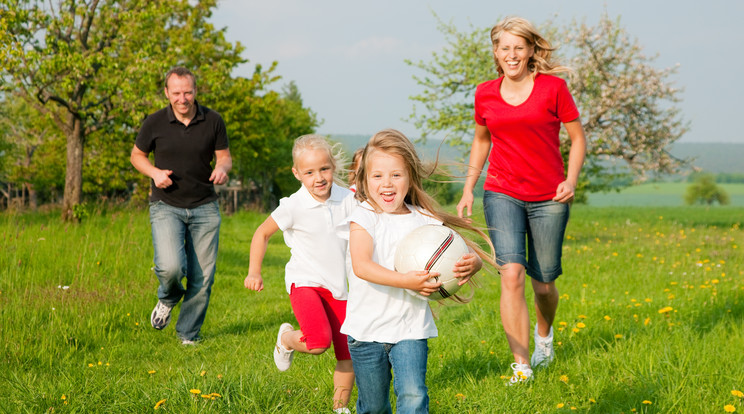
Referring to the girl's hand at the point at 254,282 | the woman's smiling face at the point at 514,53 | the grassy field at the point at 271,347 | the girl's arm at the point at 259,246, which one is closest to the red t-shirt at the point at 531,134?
the woman's smiling face at the point at 514,53

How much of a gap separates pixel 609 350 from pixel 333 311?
2181 mm

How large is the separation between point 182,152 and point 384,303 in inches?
136

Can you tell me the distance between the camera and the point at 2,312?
19.3 feet

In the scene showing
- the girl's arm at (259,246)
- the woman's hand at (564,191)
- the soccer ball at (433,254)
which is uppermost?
the woman's hand at (564,191)

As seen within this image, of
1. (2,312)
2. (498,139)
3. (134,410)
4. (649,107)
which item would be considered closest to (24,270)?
(2,312)

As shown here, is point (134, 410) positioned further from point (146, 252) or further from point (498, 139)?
point (146, 252)

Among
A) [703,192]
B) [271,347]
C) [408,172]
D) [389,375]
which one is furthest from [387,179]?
[703,192]

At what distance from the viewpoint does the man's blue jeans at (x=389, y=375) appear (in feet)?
9.87

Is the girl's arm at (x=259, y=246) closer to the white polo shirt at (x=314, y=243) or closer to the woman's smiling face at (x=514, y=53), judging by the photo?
the white polo shirt at (x=314, y=243)

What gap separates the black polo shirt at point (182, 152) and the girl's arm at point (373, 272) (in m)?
3.16

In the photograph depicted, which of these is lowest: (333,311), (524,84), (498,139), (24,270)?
(24,270)

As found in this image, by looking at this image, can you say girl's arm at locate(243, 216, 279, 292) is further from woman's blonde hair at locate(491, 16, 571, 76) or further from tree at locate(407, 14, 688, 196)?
tree at locate(407, 14, 688, 196)

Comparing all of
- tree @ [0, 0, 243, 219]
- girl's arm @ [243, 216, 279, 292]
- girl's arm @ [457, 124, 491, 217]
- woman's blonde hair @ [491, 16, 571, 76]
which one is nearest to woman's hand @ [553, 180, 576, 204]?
girl's arm @ [457, 124, 491, 217]

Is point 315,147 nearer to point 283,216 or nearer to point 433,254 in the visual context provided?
point 283,216
